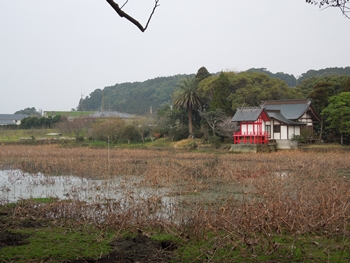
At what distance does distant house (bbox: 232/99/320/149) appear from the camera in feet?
102

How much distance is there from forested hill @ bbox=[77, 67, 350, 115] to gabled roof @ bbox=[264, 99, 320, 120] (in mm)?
35911

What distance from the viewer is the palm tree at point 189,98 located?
1531 inches

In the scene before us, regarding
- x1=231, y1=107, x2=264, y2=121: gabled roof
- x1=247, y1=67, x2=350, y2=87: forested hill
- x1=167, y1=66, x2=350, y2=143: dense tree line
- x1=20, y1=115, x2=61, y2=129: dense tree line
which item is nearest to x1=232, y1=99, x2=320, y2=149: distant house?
x1=231, y1=107, x2=264, y2=121: gabled roof

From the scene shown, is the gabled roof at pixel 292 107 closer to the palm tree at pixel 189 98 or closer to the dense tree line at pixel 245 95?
the dense tree line at pixel 245 95

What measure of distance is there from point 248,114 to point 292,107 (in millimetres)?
5202

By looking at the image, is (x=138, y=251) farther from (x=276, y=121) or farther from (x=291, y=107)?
(x=291, y=107)

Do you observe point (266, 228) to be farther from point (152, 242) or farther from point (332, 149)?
point (332, 149)

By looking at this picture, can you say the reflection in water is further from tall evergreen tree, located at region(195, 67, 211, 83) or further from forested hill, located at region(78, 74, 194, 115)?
forested hill, located at region(78, 74, 194, 115)

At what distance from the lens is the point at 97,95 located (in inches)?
3816

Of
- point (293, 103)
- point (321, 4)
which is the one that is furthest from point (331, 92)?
point (321, 4)

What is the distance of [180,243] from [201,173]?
9.52 metres

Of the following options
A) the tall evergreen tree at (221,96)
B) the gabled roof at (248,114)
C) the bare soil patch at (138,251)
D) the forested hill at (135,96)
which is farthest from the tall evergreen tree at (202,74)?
the bare soil patch at (138,251)

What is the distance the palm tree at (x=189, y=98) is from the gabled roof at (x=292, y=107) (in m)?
7.09

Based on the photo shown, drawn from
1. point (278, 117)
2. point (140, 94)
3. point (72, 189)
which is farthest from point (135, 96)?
point (72, 189)
